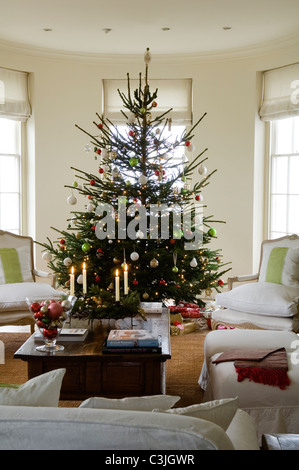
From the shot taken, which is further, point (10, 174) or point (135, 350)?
point (10, 174)

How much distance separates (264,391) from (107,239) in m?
2.48

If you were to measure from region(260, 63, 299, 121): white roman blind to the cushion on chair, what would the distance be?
316 cm

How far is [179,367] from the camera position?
4586 millimetres

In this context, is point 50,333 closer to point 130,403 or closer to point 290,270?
point 130,403

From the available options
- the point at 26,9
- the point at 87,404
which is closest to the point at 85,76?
the point at 26,9

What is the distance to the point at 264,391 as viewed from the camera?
317 centimetres

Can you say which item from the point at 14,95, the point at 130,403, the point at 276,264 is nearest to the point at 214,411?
the point at 130,403

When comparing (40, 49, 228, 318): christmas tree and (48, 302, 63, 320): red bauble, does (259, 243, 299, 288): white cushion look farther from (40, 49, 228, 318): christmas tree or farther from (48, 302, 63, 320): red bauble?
(48, 302, 63, 320): red bauble

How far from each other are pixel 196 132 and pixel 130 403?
5.65m

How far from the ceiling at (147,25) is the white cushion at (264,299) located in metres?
2.54

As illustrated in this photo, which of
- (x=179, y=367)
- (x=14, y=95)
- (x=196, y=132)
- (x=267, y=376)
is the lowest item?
(x=179, y=367)

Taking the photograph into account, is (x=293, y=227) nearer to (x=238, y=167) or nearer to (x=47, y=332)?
(x=238, y=167)

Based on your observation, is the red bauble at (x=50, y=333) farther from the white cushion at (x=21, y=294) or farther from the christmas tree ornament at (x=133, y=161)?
the christmas tree ornament at (x=133, y=161)

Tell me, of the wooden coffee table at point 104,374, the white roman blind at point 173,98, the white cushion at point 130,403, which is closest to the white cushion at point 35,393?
the white cushion at point 130,403
